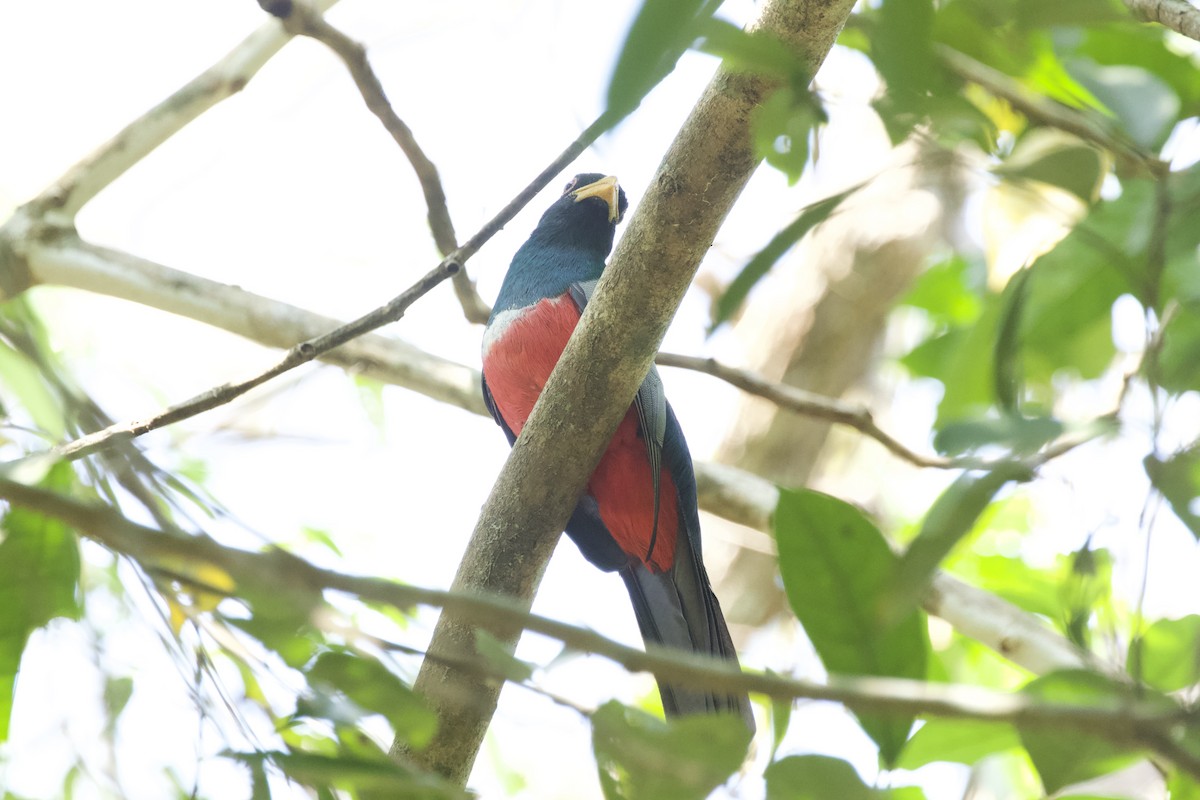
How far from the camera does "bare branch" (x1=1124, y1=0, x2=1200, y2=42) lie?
1.60 m

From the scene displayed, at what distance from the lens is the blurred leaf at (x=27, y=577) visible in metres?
1.57

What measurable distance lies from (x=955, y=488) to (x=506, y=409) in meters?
2.61

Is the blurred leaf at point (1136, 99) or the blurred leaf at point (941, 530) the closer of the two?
the blurred leaf at point (941, 530)

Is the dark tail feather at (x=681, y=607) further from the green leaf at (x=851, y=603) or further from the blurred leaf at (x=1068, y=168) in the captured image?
the blurred leaf at (x=1068, y=168)

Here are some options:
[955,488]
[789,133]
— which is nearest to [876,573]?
[955,488]

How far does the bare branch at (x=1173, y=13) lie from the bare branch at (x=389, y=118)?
163 centimetres

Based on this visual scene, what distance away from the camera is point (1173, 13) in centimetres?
164

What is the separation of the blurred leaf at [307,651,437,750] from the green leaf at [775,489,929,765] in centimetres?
44

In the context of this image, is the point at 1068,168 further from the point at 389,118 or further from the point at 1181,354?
the point at 389,118

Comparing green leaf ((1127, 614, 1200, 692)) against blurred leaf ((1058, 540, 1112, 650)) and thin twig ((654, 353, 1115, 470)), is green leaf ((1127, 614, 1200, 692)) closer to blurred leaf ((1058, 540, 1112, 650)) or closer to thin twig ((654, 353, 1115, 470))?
blurred leaf ((1058, 540, 1112, 650))

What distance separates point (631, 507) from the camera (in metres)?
3.26

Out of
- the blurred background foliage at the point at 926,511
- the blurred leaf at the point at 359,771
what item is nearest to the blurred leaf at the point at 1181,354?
the blurred background foliage at the point at 926,511

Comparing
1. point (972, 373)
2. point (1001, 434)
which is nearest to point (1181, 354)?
point (1001, 434)

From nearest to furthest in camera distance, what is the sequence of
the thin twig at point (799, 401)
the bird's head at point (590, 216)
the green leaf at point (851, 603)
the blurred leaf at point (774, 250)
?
the blurred leaf at point (774, 250)
the green leaf at point (851, 603)
the thin twig at point (799, 401)
the bird's head at point (590, 216)
